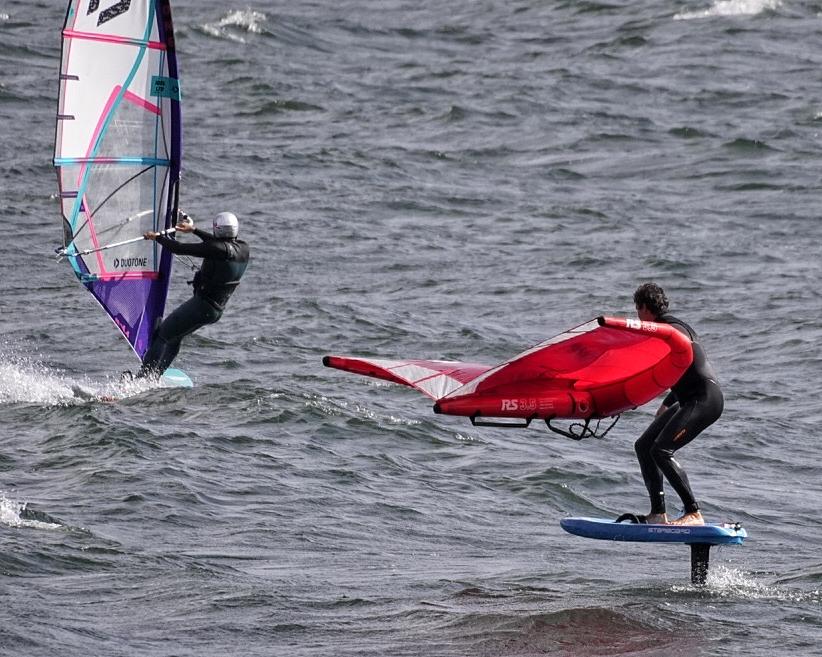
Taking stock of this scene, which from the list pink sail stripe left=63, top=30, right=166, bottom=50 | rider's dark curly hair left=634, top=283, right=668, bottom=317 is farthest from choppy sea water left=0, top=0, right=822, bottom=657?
pink sail stripe left=63, top=30, right=166, bottom=50

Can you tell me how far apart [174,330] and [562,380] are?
5569mm

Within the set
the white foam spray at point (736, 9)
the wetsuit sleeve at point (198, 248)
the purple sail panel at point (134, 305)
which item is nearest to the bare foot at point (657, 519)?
the wetsuit sleeve at point (198, 248)

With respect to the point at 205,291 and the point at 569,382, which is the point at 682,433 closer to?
the point at 569,382

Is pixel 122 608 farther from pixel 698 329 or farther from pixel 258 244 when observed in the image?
pixel 258 244

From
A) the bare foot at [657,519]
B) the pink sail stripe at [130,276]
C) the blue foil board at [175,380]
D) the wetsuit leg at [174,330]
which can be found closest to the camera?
the bare foot at [657,519]

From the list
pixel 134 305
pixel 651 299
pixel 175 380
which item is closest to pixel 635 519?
pixel 651 299

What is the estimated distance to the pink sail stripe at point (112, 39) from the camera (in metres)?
15.3

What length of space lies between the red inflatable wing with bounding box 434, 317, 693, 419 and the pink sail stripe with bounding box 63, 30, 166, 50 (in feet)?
21.5

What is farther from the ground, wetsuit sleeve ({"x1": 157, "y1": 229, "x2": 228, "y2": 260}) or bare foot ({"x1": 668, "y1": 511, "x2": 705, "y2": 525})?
wetsuit sleeve ({"x1": 157, "y1": 229, "x2": 228, "y2": 260})

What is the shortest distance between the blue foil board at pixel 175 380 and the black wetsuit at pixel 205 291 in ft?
0.68

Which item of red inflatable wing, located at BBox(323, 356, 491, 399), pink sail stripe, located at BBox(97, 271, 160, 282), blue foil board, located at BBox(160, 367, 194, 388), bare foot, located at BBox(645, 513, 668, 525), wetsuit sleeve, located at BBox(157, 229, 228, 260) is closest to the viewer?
bare foot, located at BBox(645, 513, 668, 525)

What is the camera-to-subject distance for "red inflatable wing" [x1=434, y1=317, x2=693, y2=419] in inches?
402

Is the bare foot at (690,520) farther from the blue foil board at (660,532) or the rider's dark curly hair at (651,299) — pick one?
the rider's dark curly hair at (651,299)

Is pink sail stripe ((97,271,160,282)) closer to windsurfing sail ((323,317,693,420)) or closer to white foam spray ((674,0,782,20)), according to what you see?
windsurfing sail ((323,317,693,420))
